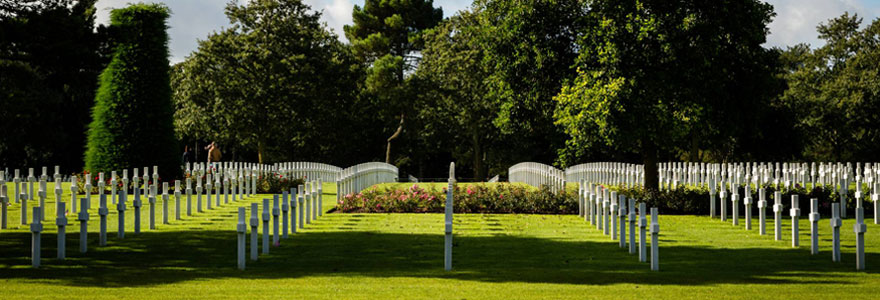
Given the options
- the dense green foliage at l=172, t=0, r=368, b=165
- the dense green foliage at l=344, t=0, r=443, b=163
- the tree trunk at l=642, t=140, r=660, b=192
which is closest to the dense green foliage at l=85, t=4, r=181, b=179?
the tree trunk at l=642, t=140, r=660, b=192

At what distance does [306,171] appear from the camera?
1344 inches

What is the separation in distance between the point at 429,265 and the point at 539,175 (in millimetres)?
22153

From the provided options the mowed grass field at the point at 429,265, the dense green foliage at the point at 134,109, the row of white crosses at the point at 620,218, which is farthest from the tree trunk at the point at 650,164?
the dense green foliage at the point at 134,109

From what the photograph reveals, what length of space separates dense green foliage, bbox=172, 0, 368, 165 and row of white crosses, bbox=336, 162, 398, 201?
8.64 m

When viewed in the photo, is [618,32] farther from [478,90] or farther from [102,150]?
[478,90]

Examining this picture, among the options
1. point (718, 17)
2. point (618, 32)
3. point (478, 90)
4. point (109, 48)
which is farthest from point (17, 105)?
point (478, 90)

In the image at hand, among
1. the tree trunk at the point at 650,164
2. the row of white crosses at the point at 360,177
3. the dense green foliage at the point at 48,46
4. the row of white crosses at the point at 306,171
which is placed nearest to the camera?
the dense green foliage at the point at 48,46

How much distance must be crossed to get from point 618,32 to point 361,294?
50.7 feet

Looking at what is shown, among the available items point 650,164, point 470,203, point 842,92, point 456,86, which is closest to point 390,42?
point 456,86

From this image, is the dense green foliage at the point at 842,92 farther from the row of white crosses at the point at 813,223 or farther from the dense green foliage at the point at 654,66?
the row of white crosses at the point at 813,223

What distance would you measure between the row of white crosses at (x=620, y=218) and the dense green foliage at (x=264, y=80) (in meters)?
32.7

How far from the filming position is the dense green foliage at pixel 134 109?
2788 centimetres

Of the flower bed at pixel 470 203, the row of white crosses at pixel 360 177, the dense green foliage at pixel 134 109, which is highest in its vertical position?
the dense green foliage at pixel 134 109

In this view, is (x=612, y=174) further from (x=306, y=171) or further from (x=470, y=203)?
(x=470, y=203)
